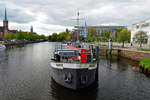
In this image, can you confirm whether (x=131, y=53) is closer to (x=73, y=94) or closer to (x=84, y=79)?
(x=84, y=79)

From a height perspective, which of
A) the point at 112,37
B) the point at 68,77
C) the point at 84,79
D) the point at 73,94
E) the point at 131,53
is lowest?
the point at 73,94

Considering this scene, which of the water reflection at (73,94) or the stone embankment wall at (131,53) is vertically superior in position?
the stone embankment wall at (131,53)

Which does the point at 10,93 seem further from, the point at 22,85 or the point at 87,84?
the point at 87,84

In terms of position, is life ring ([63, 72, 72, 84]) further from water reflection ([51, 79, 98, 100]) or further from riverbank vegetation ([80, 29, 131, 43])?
riverbank vegetation ([80, 29, 131, 43])

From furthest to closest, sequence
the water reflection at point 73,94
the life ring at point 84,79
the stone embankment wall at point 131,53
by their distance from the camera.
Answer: the stone embankment wall at point 131,53 → the life ring at point 84,79 → the water reflection at point 73,94

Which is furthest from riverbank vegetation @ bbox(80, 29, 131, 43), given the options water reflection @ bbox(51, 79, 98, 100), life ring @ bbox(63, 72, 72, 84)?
life ring @ bbox(63, 72, 72, 84)

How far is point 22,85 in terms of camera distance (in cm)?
2064

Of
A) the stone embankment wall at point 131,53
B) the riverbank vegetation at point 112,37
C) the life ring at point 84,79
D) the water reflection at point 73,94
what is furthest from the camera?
the riverbank vegetation at point 112,37

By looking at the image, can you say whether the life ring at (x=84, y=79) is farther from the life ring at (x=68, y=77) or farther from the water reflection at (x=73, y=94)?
the life ring at (x=68, y=77)

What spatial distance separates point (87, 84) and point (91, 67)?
7.57ft

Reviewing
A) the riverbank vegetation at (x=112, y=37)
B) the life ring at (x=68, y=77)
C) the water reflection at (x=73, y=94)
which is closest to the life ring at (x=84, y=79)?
the water reflection at (x=73, y=94)

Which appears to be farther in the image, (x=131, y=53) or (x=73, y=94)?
(x=131, y=53)

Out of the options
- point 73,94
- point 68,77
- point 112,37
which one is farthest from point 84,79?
point 112,37

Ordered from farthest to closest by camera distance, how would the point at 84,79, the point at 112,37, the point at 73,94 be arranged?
the point at 112,37 < the point at 84,79 < the point at 73,94
